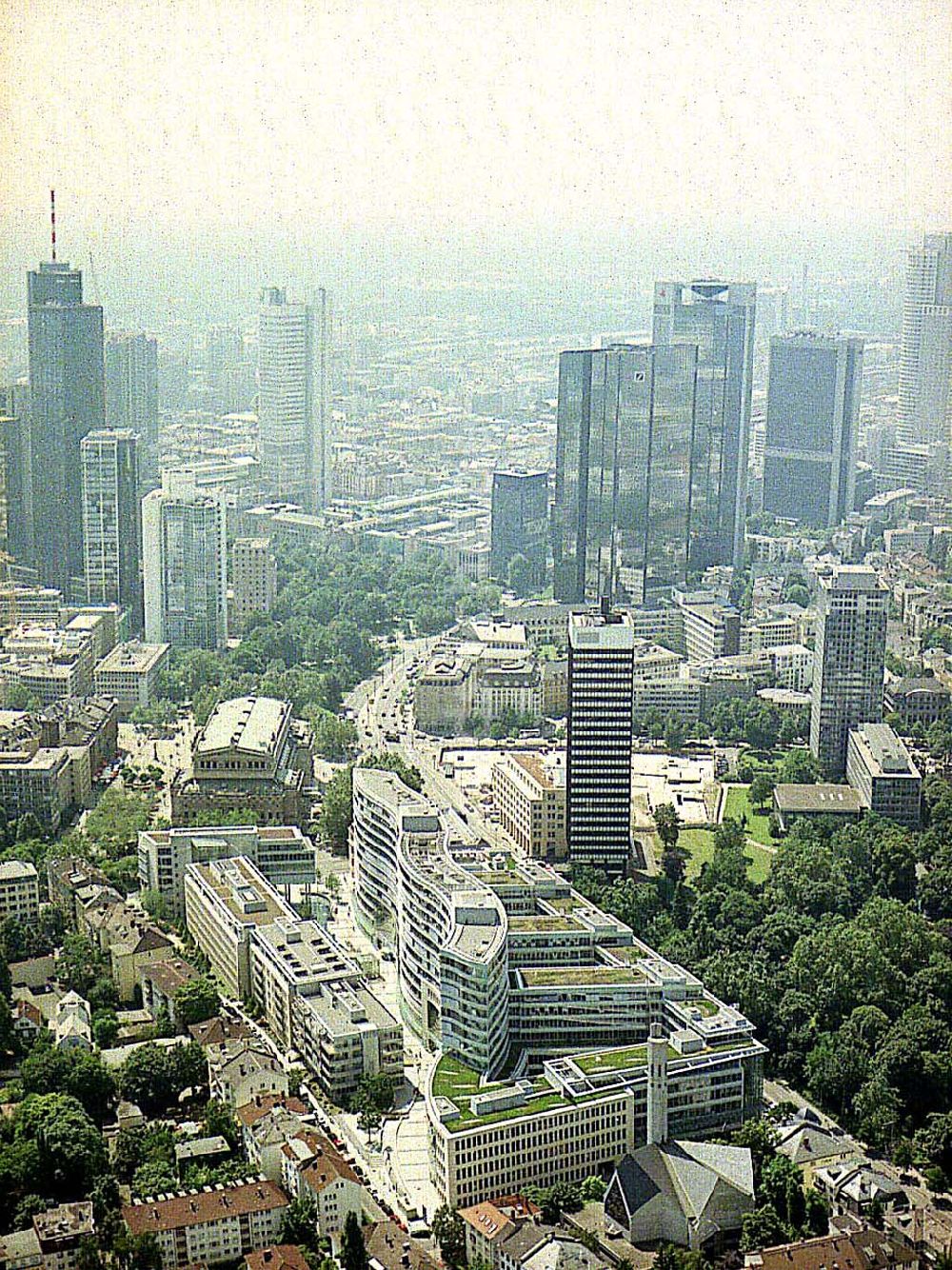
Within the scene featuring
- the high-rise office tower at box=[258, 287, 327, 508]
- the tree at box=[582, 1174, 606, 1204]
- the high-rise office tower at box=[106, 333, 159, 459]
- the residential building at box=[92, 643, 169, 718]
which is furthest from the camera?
the high-rise office tower at box=[258, 287, 327, 508]

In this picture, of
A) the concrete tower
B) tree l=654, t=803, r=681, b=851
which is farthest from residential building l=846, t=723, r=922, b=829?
the concrete tower

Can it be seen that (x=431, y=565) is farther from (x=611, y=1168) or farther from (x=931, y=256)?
(x=611, y=1168)

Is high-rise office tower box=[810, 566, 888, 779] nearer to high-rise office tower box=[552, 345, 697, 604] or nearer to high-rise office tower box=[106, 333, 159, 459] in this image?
high-rise office tower box=[552, 345, 697, 604]

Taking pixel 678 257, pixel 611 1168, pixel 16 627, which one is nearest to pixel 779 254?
pixel 678 257

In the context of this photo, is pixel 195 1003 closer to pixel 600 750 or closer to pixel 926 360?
pixel 600 750

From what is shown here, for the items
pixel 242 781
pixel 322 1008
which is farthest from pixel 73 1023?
pixel 242 781

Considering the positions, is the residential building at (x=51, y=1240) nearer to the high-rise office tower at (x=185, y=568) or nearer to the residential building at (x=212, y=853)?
the residential building at (x=212, y=853)

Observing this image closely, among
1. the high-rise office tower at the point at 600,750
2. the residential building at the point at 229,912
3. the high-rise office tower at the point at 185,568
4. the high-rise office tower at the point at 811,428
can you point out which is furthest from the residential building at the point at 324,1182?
the high-rise office tower at the point at 811,428
